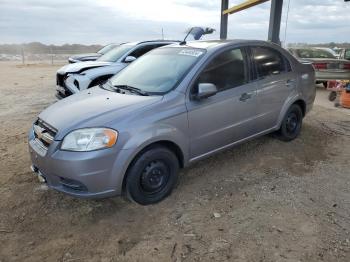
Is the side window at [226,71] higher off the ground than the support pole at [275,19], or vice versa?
the support pole at [275,19]

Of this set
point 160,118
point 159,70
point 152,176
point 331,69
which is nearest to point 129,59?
point 159,70

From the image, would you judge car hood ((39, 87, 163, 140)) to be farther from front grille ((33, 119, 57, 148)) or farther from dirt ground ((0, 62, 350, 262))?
dirt ground ((0, 62, 350, 262))

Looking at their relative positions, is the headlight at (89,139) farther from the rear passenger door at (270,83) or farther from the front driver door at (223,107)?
the rear passenger door at (270,83)

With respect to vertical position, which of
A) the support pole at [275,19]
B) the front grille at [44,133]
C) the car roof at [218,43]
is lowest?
the front grille at [44,133]

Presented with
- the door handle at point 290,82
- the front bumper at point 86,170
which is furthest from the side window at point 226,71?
the front bumper at point 86,170

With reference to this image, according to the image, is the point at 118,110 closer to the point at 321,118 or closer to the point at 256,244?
the point at 256,244

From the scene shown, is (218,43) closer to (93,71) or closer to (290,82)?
(290,82)

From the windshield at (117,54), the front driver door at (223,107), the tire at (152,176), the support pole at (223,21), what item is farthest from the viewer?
the support pole at (223,21)

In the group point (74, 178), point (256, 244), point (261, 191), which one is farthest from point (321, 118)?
point (74, 178)

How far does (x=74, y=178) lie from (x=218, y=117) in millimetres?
1785

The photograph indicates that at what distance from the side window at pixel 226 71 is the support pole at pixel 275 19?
7.46 meters

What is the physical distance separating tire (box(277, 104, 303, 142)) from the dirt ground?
36 cm

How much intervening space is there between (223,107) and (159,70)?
904 millimetres

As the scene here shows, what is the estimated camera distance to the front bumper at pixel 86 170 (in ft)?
10.3
